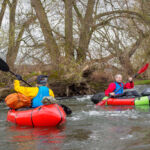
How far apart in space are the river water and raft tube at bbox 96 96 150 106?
96.9 inches

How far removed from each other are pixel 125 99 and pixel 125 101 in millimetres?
118

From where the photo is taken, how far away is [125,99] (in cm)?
876

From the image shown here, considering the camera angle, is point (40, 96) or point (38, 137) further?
point (40, 96)

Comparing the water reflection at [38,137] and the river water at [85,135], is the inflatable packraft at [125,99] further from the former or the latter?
the water reflection at [38,137]

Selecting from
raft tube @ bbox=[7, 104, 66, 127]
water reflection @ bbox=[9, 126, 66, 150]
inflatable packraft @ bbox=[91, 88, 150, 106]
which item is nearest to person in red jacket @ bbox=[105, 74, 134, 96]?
inflatable packraft @ bbox=[91, 88, 150, 106]

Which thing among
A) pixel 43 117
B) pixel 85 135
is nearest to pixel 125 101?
pixel 43 117

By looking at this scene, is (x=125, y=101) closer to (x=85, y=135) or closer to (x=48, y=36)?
(x=85, y=135)

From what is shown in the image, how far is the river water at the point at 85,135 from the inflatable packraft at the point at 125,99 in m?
2.49

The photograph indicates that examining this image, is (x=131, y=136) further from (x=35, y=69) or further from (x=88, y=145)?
(x=35, y=69)

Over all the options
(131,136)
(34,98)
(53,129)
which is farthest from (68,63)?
(131,136)

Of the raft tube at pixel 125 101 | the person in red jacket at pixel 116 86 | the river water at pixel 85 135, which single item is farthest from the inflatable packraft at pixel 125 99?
the river water at pixel 85 135

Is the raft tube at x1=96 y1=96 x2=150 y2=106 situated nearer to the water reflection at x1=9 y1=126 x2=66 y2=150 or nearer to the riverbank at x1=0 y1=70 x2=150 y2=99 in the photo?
the riverbank at x1=0 y1=70 x2=150 y2=99

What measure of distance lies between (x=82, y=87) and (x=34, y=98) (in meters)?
7.52

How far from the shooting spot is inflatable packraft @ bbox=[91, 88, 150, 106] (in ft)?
27.6
